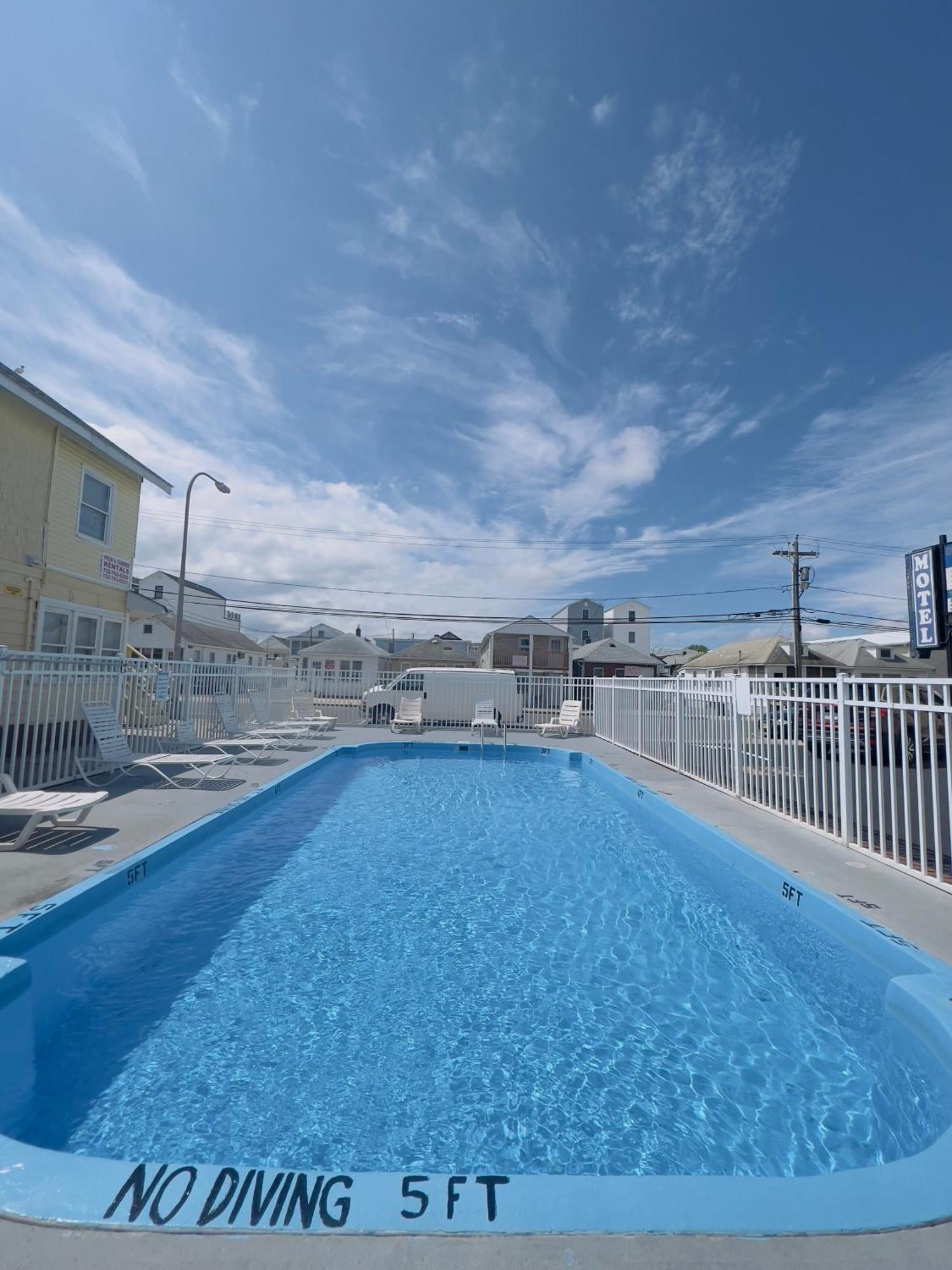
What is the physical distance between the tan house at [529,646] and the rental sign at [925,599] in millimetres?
31304

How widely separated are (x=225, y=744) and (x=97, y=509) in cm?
567

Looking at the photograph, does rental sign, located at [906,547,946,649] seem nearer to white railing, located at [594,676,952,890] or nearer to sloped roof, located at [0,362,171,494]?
white railing, located at [594,676,952,890]

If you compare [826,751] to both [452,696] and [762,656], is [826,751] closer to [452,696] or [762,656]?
[452,696]

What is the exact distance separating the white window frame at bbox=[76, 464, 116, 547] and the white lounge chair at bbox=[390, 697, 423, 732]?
8086 millimetres

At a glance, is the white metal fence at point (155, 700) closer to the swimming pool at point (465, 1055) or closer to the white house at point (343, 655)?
the swimming pool at point (465, 1055)

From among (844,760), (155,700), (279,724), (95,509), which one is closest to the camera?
(844,760)

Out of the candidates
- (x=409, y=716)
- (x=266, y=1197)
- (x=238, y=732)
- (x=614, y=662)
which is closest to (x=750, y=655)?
(x=614, y=662)

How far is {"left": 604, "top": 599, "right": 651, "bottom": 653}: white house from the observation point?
52531 millimetres

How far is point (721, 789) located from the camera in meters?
8.33

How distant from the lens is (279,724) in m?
13.6

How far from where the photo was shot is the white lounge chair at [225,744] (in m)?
10.1

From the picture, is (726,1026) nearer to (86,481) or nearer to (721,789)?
(721,789)

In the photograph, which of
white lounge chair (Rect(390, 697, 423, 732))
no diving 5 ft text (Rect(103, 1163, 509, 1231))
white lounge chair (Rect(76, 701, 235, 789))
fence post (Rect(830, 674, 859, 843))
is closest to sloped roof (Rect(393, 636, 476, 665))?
white lounge chair (Rect(390, 697, 423, 732))

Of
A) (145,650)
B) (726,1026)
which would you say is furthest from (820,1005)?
(145,650)
